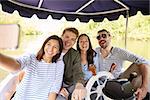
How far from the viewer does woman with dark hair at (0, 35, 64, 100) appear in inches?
77.2

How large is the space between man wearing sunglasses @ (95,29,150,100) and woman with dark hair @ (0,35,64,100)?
0.99 feet

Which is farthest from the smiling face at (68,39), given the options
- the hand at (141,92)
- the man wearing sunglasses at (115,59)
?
the hand at (141,92)

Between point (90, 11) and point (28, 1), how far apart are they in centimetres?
45

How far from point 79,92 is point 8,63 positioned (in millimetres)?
530

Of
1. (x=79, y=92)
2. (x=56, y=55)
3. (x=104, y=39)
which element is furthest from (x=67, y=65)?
(x=104, y=39)

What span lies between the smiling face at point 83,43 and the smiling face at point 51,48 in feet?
0.58

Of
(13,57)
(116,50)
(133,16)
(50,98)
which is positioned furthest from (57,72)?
(133,16)

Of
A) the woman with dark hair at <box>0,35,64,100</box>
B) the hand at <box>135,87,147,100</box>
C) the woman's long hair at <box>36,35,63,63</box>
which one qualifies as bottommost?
the hand at <box>135,87,147,100</box>

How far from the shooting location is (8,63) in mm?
1911

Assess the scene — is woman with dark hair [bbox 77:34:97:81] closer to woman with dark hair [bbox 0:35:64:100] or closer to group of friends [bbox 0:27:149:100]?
group of friends [bbox 0:27:149:100]

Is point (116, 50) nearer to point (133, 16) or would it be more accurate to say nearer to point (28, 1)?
point (133, 16)

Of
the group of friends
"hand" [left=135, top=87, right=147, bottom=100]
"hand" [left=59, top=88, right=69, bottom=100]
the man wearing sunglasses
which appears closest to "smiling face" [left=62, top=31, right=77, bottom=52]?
the group of friends

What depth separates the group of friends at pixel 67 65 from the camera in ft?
6.45

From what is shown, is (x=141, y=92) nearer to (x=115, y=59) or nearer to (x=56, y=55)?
(x=115, y=59)
